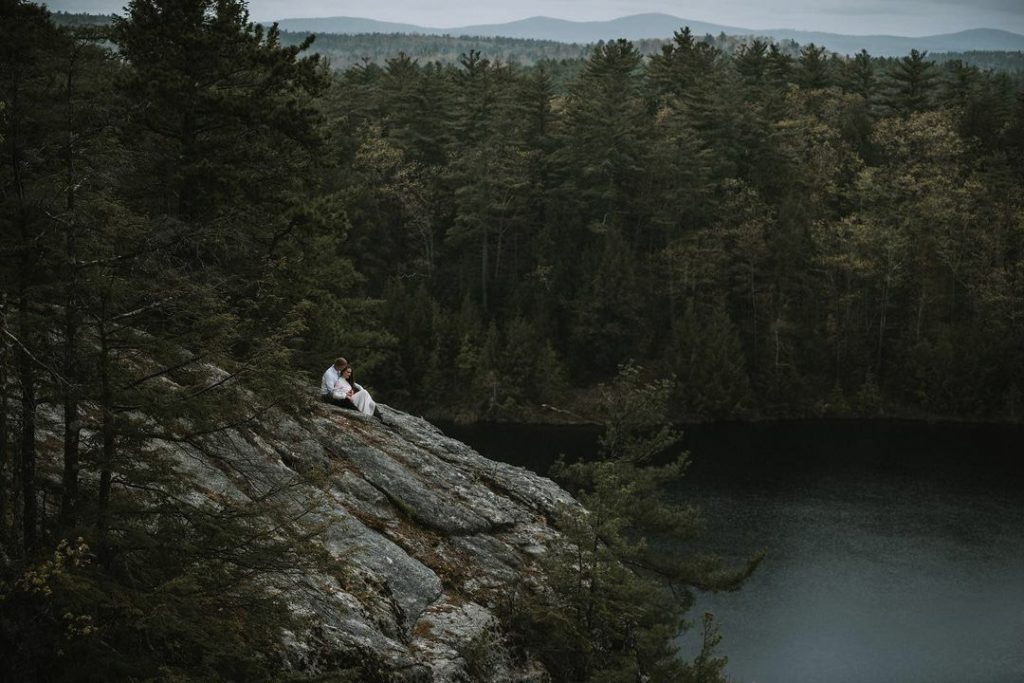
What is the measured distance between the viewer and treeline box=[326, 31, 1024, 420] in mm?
56406

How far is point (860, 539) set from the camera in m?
36.2

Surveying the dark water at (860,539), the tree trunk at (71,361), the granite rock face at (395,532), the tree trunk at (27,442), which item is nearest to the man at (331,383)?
the granite rock face at (395,532)

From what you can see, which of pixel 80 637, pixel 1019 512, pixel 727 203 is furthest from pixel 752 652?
pixel 727 203

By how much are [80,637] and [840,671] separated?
22.9 m

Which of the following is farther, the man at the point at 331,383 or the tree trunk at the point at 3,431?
the man at the point at 331,383

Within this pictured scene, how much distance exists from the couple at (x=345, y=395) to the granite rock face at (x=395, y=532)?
16.3 inches

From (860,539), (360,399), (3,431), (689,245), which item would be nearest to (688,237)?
(689,245)

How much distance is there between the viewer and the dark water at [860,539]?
88.9ft

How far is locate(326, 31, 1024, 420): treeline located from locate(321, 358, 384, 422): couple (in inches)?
1517

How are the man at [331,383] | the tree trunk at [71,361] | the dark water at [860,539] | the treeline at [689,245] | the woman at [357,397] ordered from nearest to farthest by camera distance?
the tree trunk at [71,361]
the man at [331,383]
the woman at [357,397]
the dark water at [860,539]
the treeline at [689,245]

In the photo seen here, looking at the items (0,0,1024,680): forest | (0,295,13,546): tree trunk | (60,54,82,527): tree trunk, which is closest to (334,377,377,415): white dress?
(60,54,82,527): tree trunk

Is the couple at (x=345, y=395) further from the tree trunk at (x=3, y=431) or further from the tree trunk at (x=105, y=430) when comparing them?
the tree trunk at (x=3, y=431)

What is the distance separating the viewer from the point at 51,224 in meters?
8.32

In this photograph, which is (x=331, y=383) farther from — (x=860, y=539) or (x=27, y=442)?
(x=860, y=539)
